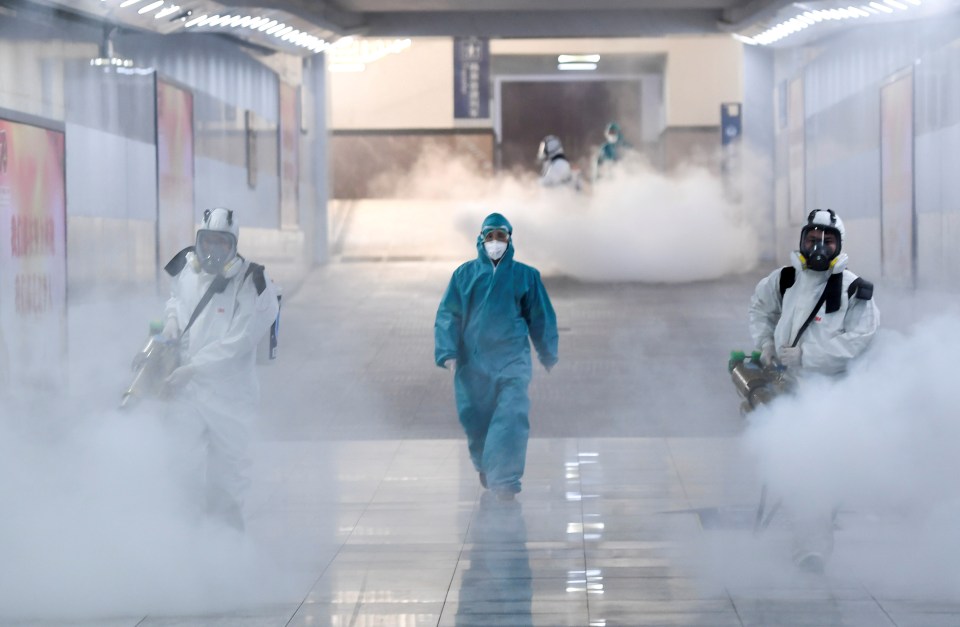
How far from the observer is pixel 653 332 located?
13.6 metres

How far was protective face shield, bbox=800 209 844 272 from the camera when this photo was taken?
612 cm

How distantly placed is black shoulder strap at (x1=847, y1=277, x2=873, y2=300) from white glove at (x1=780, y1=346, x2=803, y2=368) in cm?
34

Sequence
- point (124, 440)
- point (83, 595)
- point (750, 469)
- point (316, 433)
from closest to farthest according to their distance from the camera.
Answer: point (83, 595)
point (124, 440)
point (750, 469)
point (316, 433)

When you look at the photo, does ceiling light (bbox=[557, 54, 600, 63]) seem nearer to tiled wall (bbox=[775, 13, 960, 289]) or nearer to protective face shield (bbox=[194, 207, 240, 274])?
tiled wall (bbox=[775, 13, 960, 289])

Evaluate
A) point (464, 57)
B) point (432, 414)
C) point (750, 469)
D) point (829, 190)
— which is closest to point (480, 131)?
point (464, 57)

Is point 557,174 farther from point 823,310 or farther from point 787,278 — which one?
point 823,310

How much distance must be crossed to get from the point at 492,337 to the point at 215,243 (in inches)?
84.5

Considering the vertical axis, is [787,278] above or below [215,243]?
below

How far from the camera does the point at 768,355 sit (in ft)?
20.9

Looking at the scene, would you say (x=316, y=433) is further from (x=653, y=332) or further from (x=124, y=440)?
(x=653, y=332)

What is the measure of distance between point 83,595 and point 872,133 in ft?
35.5

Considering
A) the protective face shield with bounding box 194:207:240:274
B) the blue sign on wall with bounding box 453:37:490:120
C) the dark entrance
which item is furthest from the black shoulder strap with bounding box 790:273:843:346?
the dark entrance

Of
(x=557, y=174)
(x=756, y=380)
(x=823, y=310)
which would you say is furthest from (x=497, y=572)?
(x=557, y=174)

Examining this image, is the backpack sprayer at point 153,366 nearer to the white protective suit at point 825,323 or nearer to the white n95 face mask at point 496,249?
the white n95 face mask at point 496,249
